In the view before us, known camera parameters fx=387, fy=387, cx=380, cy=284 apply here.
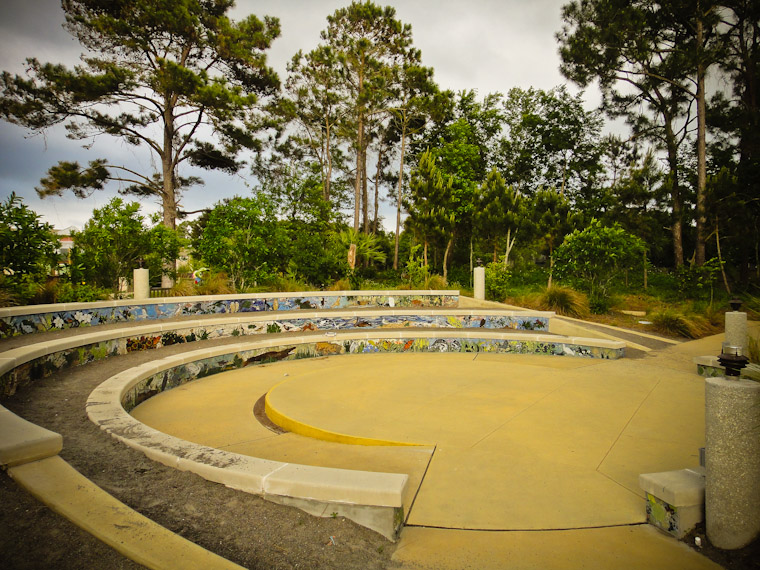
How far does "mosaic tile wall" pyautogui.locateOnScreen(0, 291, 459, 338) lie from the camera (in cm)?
589

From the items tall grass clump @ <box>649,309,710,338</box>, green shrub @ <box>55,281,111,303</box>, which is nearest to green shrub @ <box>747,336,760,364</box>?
tall grass clump @ <box>649,309,710,338</box>

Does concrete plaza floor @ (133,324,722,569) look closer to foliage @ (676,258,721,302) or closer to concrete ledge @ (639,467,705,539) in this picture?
concrete ledge @ (639,467,705,539)

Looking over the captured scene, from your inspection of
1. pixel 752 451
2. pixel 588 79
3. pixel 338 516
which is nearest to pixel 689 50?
pixel 588 79

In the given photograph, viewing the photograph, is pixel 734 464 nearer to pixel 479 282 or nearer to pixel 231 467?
pixel 231 467

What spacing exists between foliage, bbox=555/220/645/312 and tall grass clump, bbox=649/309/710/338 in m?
1.78

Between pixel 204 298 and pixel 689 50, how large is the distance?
18.1 meters

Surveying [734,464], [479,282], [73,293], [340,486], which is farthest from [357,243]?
[734,464]

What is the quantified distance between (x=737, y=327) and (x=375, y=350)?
504cm

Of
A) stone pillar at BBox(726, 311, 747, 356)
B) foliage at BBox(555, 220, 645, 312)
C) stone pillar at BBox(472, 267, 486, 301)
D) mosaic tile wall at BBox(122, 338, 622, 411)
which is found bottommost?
mosaic tile wall at BBox(122, 338, 622, 411)

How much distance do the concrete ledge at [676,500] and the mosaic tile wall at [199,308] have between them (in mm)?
7497

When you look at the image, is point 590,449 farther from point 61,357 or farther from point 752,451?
point 61,357

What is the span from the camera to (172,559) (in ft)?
4.44

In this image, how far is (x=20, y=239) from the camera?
6906mm

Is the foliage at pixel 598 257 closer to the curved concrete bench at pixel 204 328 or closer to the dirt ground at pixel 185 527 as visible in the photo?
the curved concrete bench at pixel 204 328
